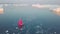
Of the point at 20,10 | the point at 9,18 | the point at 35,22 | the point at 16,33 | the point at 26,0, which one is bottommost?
the point at 16,33

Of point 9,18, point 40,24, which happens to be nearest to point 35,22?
point 40,24

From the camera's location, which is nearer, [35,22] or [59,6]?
[35,22]

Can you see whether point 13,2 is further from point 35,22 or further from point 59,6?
point 59,6

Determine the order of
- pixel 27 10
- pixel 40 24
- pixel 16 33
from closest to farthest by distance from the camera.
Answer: pixel 16 33, pixel 40 24, pixel 27 10

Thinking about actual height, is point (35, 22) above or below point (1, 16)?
below

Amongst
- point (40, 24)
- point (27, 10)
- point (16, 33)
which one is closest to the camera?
point (16, 33)

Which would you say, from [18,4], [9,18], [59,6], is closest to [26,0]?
[18,4]

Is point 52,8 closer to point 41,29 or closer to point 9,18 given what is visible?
point 41,29
